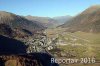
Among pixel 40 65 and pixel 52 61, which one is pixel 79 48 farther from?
pixel 40 65

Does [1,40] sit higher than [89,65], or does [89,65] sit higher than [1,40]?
[1,40]

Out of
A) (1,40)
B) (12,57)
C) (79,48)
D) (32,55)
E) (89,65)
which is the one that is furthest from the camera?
(79,48)

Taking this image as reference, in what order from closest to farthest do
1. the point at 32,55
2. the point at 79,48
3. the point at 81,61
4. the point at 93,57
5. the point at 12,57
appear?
A: the point at 12,57, the point at 32,55, the point at 81,61, the point at 93,57, the point at 79,48

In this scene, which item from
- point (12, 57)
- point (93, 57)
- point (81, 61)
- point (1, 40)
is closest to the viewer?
point (12, 57)

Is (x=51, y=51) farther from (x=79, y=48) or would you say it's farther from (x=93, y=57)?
(x=93, y=57)

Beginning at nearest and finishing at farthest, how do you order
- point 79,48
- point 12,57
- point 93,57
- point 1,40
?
point 12,57
point 93,57
point 1,40
point 79,48

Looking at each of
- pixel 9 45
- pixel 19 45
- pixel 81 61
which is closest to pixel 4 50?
pixel 9 45

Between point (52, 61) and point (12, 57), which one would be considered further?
point (52, 61)

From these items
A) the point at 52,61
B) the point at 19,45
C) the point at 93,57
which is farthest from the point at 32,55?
the point at 19,45

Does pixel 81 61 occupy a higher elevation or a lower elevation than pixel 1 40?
lower
